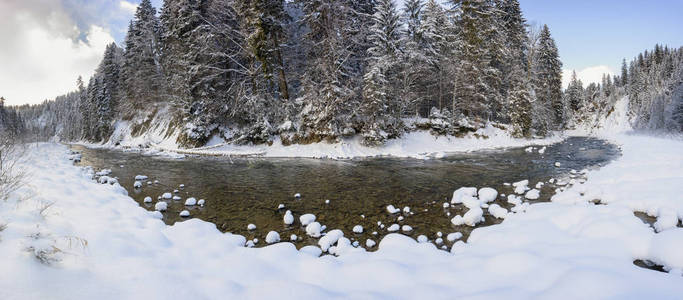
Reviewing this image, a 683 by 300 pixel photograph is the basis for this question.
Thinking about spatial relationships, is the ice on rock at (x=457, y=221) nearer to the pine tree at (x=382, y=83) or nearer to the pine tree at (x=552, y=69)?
the pine tree at (x=382, y=83)

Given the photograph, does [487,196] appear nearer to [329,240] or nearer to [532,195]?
[532,195]

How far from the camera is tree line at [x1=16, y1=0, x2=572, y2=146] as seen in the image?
1948 centimetres

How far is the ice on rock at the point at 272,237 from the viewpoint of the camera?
509cm

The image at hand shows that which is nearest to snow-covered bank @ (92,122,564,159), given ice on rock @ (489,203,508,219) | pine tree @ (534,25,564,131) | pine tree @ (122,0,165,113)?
pine tree @ (122,0,165,113)

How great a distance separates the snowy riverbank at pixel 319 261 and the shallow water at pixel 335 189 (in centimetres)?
128

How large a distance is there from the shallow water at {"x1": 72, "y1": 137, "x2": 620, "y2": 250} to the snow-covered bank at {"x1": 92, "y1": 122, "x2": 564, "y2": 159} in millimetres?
4137

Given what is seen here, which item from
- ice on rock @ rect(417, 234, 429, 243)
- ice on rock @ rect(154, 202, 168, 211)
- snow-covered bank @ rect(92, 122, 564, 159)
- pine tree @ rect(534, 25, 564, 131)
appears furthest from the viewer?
pine tree @ rect(534, 25, 564, 131)

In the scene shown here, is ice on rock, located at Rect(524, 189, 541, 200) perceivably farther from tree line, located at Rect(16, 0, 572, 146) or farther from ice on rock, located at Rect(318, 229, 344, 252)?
tree line, located at Rect(16, 0, 572, 146)

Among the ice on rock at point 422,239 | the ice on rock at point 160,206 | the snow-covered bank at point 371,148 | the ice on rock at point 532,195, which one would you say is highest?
the snow-covered bank at point 371,148

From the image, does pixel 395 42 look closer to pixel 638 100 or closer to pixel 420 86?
pixel 420 86

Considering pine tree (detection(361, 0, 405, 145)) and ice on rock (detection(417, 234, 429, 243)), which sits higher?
pine tree (detection(361, 0, 405, 145))

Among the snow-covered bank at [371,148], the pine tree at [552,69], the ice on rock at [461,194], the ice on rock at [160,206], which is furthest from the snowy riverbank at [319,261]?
the pine tree at [552,69]

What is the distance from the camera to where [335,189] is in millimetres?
9070

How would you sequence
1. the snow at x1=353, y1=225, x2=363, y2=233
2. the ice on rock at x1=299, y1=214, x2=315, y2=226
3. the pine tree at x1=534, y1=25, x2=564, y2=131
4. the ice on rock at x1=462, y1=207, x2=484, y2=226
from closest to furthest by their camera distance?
1. the snow at x1=353, y1=225, x2=363, y2=233
2. the ice on rock at x1=462, y1=207, x2=484, y2=226
3. the ice on rock at x1=299, y1=214, x2=315, y2=226
4. the pine tree at x1=534, y1=25, x2=564, y2=131
